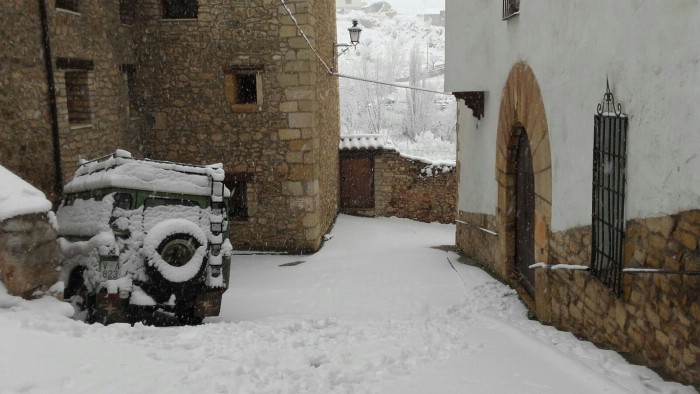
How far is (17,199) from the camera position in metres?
4.76

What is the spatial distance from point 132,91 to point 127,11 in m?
1.57

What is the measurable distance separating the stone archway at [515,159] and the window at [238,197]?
537 centimetres

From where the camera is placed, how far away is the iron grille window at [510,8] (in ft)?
22.3

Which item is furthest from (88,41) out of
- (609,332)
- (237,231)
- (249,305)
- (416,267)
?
(609,332)

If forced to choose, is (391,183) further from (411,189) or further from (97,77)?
(97,77)

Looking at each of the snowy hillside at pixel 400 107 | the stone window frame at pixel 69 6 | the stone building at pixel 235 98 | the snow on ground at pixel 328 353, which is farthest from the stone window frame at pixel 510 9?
the snowy hillside at pixel 400 107

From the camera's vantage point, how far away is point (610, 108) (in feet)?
14.3

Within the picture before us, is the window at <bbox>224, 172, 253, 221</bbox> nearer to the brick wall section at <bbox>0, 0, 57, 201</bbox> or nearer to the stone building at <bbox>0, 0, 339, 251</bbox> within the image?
the stone building at <bbox>0, 0, 339, 251</bbox>

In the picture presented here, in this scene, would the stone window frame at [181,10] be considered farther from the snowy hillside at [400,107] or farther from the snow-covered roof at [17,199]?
the snowy hillside at [400,107]

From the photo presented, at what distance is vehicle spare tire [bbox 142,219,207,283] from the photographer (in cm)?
584

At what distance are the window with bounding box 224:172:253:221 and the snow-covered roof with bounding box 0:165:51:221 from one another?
20.0 feet

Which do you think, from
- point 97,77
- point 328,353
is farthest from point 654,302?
point 97,77

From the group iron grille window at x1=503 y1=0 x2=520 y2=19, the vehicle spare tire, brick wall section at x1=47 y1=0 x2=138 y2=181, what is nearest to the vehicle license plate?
the vehicle spare tire

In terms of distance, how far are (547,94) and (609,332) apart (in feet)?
8.53
